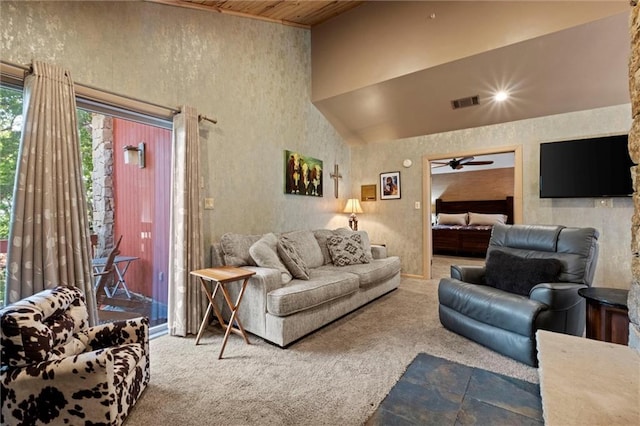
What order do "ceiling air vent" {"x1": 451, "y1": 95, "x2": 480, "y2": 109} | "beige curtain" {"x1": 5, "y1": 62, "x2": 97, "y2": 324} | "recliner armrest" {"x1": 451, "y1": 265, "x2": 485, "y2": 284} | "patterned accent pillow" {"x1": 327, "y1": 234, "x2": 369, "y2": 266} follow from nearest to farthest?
"beige curtain" {"x1": 5, "y1": 62, "x2": 97, "y2": 324}, "recliner armrest" {"x1": 451, "y1": 265, "x2": 485, "y2": 284}, "patterned accent pillow" {"x1": 327, "y1": 234, "x2": 369, "y2": 266}, "ceiling air vent" {"x1": 451, "y1": 95, "x2": 480, "y2": 109}

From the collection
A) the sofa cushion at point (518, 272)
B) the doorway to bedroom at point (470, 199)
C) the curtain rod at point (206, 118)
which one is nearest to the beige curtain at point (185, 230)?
the curtain rod at point (206, 118)

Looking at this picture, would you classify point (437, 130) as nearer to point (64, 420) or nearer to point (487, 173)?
point (487, 173)

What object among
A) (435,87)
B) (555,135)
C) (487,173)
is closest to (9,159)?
(435,87)

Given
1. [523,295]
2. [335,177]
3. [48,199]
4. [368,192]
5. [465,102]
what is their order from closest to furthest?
1. [48,199]
2. [523,295]
3. [465,102]
4. [335,177]
5. [368,192]

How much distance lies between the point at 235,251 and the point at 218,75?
1929 millimetres

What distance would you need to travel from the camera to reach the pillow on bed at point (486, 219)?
6.97 metres

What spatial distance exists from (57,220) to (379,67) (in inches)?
150

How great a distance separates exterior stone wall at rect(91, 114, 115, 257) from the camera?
2.86m

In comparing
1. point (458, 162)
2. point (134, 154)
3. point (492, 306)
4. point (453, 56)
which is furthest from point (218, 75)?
point (458, 162)

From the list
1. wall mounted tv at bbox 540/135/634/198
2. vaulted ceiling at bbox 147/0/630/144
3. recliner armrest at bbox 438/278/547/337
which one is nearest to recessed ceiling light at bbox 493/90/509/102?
vaulted ceiling at bbox 147/0/630/144

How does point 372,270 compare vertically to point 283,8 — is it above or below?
below

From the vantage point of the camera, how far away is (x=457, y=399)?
1.62 m

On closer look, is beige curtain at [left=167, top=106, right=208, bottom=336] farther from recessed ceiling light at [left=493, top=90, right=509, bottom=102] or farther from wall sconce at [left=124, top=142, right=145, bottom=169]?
recessed ceiling light at [left=493, top=90, right=509, bottom=102]

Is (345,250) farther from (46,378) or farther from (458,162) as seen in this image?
(458,162)
